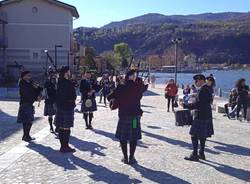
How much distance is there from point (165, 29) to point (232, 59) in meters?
26.8

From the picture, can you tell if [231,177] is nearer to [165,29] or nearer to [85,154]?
[85,154]

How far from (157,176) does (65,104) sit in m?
3.09

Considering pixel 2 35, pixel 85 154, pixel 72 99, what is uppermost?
pixel 2 35

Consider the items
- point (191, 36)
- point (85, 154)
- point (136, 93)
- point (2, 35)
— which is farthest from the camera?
point (191, 36)

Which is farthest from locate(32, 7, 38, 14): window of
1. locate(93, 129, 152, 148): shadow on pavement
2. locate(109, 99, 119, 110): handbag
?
locate(109, 99, 119, 110): handbag

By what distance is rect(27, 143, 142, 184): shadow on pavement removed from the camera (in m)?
8.19

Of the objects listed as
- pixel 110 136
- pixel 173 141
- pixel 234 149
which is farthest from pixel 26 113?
pixel 234 149

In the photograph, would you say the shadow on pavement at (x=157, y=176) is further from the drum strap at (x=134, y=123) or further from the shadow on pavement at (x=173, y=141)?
the shadow on pavement at (x=173, y=141)

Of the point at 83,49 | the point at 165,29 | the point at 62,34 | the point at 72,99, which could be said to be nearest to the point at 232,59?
the point at 165,29

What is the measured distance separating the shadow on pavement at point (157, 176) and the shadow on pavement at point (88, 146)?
1.77m

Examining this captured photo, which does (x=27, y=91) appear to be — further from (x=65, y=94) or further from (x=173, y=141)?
(x=173, y=141)

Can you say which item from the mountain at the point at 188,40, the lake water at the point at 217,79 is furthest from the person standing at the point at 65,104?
the mountain at the point at 188,40

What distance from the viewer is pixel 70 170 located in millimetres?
8820

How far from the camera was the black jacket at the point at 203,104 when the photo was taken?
32.1ft
